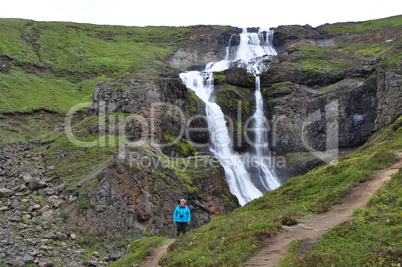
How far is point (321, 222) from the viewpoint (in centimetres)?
1297

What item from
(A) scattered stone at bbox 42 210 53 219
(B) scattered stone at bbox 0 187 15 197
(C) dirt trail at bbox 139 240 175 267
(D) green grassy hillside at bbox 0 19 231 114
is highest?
(D) green grassy hillside at bbox 0 19 231 114

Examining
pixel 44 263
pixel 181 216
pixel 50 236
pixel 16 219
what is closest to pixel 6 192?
pixel 16 219

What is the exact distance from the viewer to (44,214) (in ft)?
70.3

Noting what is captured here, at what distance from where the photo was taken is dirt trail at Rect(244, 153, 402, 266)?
10406 mm

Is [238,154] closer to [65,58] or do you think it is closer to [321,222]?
[321,222]

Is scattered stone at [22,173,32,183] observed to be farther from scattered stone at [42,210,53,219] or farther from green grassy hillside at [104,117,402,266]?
green grassy hillside at [104,117,402,266]

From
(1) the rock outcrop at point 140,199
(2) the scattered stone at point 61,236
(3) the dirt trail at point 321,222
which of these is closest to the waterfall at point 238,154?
(1) the rock outcrop at point 140,199

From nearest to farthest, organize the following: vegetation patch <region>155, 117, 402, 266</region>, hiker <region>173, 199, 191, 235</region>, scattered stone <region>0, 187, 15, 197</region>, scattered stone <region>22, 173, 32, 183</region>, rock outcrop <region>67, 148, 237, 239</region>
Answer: vegetation patch <region>155, 117, 402, 266</region> → hiker <region>173, 199, 191, 235</region> → scattered stone <region>0, 187, 15, 197</region> → rock outcrop <region>67, 148, 237, 239</region> → scattered stone <region>22, 173, 32, 183</region>

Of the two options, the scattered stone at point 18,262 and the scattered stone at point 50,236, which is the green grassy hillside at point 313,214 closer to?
the scattered stone at point 18,262

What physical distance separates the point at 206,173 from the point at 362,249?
22.0 meters

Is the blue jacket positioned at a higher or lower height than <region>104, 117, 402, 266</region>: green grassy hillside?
lower

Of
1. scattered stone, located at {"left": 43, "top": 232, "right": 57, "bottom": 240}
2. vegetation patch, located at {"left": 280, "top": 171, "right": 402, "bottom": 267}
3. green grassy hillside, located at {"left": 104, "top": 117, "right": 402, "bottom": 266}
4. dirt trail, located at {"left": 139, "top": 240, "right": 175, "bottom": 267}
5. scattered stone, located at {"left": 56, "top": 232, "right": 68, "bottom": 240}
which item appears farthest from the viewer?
scattered stone, located at {"left": 56, "top": 232, "right": 68, "bottom": 240}

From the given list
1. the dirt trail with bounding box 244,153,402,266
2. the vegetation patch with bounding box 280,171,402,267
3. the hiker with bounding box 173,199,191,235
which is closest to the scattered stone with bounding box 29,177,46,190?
the hiker with bounding box 173,199,191,235

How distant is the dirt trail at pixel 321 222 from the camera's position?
1041cm
